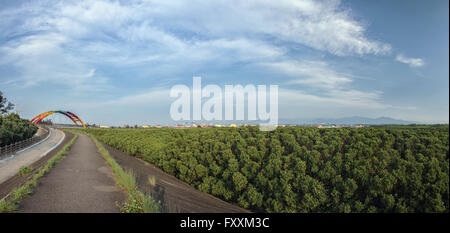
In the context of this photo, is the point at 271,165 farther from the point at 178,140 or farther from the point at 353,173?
the point at 178,140

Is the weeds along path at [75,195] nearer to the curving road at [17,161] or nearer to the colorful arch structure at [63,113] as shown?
the curving road at [17,161]

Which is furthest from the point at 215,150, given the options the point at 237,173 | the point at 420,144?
the point at 420,144

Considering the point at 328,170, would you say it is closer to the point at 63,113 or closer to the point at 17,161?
the point at 17,161

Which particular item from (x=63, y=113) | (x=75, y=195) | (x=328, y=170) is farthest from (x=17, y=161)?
(x=63, y=113)

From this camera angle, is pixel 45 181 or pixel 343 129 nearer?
pixel 45 181

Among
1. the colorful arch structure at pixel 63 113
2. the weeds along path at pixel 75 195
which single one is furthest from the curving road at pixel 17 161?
the colorful arch structure at pixel 63 113

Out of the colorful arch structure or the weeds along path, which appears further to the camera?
the colorful arch structure

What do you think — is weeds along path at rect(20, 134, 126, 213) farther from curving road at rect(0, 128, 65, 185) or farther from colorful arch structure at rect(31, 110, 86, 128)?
colorful arch structure at rect(31, 110, 86, 128)

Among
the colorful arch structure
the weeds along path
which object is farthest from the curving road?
the colorful arch structure
